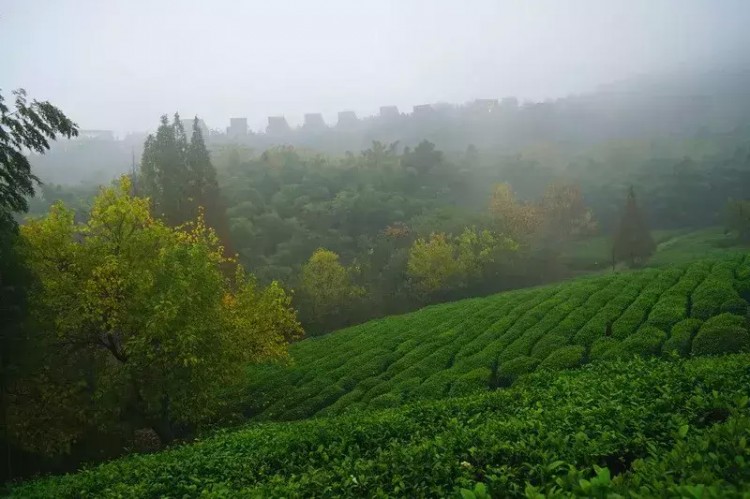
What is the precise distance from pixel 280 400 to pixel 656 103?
194 m

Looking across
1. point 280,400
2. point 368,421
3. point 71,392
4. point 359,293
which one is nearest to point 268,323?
point 280,400

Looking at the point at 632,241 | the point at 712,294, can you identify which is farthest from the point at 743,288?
the point at 632,241

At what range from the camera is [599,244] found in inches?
3233

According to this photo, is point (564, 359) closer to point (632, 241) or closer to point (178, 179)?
point (178, 179)

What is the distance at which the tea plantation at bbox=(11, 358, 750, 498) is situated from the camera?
6387mm

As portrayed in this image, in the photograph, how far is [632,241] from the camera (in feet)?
222

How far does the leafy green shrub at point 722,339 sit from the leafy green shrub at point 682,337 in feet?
1.26

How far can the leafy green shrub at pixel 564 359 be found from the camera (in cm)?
2364

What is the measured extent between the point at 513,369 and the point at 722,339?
851 cm

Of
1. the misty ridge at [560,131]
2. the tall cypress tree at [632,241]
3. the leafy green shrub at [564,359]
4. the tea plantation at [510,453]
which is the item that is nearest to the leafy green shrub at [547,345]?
the leafy green shrub at [564,359]

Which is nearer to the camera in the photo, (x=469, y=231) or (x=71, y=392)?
(x=71, y=392)

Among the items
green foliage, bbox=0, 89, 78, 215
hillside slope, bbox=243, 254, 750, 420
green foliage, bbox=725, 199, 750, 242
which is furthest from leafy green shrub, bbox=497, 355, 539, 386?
green foliage, bbox=725, 199, 750, 242

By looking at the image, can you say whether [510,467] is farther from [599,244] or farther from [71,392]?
[599,244]

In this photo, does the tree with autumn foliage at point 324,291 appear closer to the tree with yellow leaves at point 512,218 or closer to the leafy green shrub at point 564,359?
the tree with yellow leaves at point 512,218
